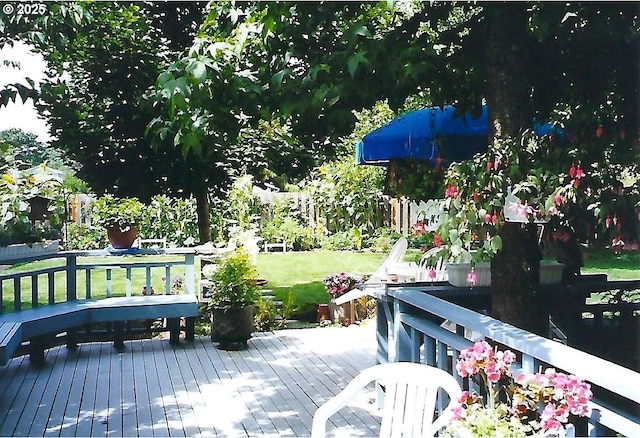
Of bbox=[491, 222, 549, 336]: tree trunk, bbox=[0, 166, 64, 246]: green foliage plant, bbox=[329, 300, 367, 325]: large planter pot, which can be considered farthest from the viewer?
bbox=[329, 300, 367, 325]: large planter pot

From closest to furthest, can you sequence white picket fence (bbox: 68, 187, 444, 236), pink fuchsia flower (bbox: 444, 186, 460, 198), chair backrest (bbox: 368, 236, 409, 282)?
pink fuchsia flower (bbox: 444, 186, 460, 198), chair backrest (bbox: 368, 236, 409, 282), white picket fence (bbox: 68, 187, 444, 236)

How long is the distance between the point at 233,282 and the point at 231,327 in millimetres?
342

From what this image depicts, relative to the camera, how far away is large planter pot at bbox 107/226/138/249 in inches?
206

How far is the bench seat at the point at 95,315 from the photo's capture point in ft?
14.2

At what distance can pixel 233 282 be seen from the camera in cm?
500

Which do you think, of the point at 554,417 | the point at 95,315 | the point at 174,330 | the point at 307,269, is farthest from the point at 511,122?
the point at 307,269

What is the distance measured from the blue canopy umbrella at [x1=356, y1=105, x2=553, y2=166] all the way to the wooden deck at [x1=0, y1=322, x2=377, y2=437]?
142 cm

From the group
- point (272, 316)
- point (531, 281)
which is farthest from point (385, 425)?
point (272, 316)

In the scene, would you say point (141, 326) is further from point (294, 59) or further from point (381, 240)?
point (381, 240)

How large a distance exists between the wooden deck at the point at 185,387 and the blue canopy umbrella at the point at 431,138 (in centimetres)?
142

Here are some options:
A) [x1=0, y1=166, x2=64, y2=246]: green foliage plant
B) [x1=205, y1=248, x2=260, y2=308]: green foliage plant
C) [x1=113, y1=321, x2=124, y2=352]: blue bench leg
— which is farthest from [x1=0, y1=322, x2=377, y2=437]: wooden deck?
[x1=0, y1=166, x2=64, y2=246]: green foliage plant

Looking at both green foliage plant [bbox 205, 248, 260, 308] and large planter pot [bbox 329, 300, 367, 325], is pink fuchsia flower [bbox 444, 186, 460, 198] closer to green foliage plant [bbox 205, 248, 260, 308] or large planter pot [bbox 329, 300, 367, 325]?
green foliage plant [bbox 205, 248, 260, 308]

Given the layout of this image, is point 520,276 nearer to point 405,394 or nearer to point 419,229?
point 419,229

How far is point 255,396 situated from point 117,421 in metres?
0.78
